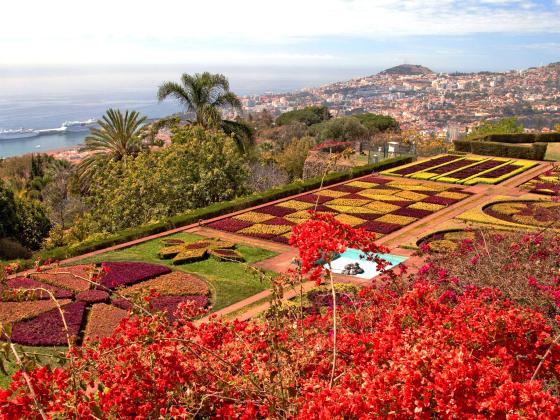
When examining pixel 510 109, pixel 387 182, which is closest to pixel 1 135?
pixel 510 109

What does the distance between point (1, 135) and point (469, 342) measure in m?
134

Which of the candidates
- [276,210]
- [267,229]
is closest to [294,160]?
[276,210]

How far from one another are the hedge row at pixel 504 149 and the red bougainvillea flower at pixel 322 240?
3019 cm

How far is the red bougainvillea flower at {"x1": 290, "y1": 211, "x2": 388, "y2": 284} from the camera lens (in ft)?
17.5

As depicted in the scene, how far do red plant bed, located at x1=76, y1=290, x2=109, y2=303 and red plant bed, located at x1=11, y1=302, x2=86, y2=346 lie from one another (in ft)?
1.35

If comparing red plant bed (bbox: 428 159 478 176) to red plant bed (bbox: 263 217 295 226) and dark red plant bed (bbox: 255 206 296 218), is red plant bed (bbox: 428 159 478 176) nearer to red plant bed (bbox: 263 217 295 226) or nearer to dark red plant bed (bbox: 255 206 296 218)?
dark red plant bed (bbox: 255 206 296 218)

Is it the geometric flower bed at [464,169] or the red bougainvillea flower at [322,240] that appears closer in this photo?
the red bougainvillea flower at [322,240]

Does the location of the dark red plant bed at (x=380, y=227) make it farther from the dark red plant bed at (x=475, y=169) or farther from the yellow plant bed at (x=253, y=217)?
the dark red plant bed at (x=475, y=169)

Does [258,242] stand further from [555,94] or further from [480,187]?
[555,94]

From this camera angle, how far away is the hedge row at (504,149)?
32.3 meters

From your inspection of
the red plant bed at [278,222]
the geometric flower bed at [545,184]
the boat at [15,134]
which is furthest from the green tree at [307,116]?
the boat at [15,134]

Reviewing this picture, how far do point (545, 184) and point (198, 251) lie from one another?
17103 mm

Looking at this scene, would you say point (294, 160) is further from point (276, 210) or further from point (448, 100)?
point (448, 100)

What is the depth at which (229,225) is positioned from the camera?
19484mm
